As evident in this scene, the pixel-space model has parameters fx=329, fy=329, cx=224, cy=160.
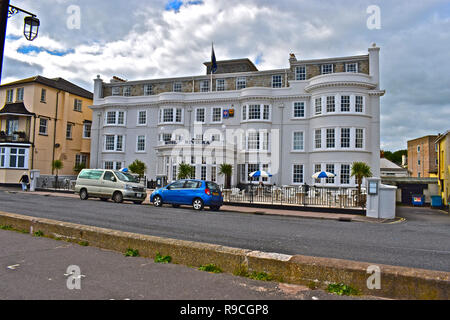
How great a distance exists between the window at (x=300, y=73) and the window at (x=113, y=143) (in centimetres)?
2022

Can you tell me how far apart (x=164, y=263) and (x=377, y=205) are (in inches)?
554

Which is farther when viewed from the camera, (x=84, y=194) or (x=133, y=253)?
(x=84, y=194)

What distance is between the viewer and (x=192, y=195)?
17.7 metres

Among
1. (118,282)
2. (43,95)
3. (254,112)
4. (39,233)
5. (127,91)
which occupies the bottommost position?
(118,282)

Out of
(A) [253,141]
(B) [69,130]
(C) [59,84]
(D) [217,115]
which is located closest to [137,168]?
(D) [217,115]

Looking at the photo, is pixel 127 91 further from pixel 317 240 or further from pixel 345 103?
pixel 317 240

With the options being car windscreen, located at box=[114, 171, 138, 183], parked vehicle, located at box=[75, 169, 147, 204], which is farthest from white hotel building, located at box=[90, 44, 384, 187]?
parked vehicle, located at box=[75, 169, 147, 204]

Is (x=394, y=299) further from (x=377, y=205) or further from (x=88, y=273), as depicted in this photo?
(x=377, y=205)

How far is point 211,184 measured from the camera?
1808 centimetres

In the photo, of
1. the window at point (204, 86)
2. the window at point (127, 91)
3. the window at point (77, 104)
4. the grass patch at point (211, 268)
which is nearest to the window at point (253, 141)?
the window at point (204, 86)

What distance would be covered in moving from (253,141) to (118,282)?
89.2ft

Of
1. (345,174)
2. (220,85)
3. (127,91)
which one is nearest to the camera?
(345,174)

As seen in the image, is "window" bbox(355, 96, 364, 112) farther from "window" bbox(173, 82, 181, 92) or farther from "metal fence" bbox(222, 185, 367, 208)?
"window" bbox(173, 82, 181, 92)

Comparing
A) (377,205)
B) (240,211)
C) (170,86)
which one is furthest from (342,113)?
(170,86)
